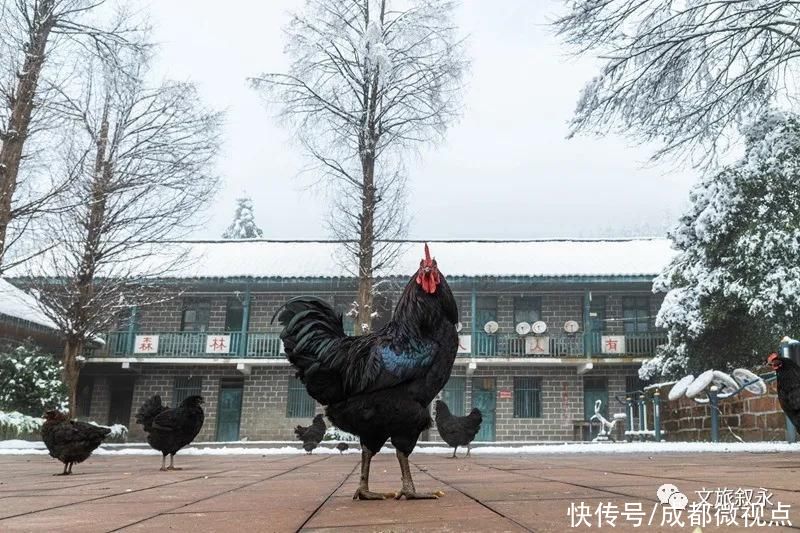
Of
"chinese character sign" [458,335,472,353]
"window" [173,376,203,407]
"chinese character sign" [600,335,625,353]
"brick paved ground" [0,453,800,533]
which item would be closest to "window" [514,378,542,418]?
"chinese character sign" [458,335,472,353]

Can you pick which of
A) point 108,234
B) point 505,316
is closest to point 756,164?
point 505,316

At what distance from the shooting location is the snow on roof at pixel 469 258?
74.3 ft

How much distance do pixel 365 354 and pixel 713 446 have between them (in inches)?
327

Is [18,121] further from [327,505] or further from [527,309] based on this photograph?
[527,309]

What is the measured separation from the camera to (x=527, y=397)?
23109mm

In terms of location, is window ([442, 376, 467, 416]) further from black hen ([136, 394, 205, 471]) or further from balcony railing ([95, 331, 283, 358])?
black hen ([136, 394, 205, 471])

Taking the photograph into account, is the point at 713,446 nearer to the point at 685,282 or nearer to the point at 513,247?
the point at 685,282

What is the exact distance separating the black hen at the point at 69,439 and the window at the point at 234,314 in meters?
18.4

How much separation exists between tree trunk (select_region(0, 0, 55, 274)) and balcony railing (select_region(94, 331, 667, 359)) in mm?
12488

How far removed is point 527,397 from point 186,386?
13719mm

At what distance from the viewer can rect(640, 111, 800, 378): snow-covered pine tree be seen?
14.2 metres

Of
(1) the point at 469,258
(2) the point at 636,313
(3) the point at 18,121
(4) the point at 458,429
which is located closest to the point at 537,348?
(1) the point at 469,258

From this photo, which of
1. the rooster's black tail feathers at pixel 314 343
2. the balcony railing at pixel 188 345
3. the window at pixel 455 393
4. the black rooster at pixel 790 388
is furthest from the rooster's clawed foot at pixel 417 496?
the window at pixel 455 393

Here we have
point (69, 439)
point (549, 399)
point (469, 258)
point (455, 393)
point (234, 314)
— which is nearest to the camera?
point (69, 439)
